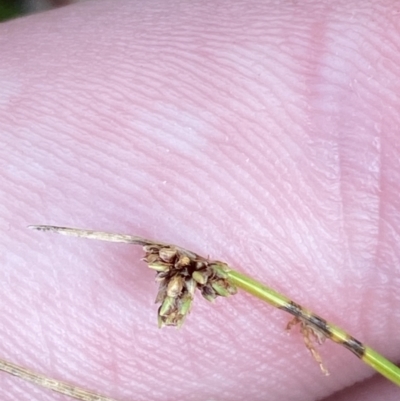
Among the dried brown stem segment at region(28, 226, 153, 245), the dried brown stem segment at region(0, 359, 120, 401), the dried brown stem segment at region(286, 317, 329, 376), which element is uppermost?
the dried brown stem segment at region(28, 226, 153, 245)

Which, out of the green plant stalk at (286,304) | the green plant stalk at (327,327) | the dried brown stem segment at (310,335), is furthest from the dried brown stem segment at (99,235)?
the dried brown stem segment at (310,335)

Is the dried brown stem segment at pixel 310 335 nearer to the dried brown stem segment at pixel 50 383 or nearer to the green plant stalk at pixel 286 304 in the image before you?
the green plant stalk at pixel 286 304

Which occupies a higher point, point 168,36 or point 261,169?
point 168,36

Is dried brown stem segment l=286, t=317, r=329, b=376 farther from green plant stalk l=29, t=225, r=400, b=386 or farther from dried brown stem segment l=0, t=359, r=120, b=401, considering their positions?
dried brown stem segment l=0, t=359, r=120, b=401

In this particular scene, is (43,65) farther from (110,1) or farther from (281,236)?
(281,236)

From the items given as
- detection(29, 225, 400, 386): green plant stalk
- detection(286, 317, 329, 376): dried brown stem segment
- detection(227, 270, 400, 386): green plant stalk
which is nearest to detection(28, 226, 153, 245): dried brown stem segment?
detection(29, 225, 400, 386): green plant stalk

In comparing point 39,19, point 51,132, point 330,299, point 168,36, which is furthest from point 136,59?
point 330,299

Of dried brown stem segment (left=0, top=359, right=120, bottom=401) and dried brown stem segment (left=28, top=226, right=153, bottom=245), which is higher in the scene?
dried brown stem segment (left=28, top=226, right=153, bottom=245)
